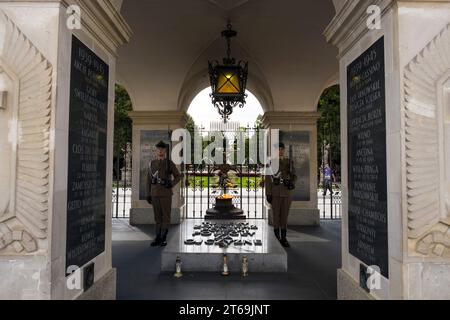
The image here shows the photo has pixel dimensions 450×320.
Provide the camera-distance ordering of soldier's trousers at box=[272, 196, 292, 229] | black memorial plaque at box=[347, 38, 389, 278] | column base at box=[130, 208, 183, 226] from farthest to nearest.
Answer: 1. column base at box=[130, 208, 183, 226]
2. soldier's trousers at box=[272, 196, 292, 229]
3. black memorial plaque at box=[347, 38, 389, 278]

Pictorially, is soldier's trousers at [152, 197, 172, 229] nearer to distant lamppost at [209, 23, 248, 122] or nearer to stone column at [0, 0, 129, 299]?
distant lamppost at [209, 23, 248, 122]

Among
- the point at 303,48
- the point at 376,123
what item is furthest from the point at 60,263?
the point at 303,48

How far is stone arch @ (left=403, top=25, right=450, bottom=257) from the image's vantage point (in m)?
2.41

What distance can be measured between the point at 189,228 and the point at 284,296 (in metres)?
2.93

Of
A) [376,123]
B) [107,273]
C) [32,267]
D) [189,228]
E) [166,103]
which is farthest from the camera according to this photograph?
[166,103]

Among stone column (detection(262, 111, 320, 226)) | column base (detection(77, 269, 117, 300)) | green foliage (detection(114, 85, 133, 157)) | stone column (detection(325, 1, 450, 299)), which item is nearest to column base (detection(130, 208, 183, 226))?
A: stone column (detection(262, 111, 320, 226))

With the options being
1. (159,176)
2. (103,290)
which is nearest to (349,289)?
(103,290)

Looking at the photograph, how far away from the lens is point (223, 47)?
8.94m

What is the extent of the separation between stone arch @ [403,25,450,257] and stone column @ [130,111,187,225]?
7043 millimetres

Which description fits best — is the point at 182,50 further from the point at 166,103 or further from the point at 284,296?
the point at 284,296

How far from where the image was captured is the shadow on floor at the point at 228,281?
13.1 ft

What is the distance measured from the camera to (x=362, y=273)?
3053mm

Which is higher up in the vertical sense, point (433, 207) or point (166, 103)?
point (166, 103)

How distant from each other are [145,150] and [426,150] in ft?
24.9
